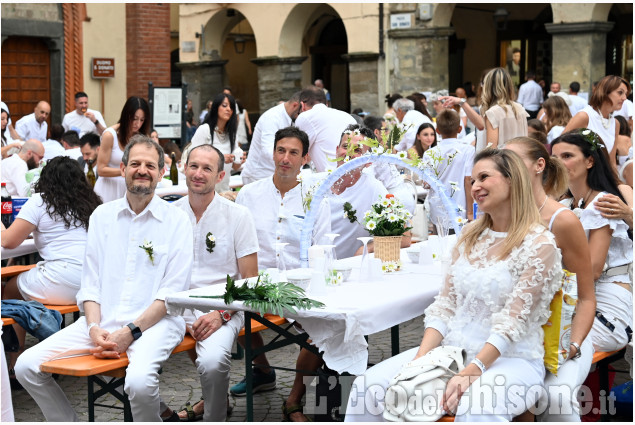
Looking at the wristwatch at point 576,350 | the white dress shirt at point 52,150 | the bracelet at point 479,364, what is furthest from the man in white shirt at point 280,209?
the white dress shirt at point 52,150

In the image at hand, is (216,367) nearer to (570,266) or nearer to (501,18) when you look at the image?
(570,266)

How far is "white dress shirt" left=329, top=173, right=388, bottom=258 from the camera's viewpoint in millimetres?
6113

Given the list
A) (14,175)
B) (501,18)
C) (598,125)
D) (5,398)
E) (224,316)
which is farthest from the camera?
(501,18)

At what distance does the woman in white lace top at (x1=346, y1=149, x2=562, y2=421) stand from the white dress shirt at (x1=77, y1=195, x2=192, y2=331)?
128 cm

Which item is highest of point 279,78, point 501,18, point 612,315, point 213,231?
point 501,18

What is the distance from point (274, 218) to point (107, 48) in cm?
1412

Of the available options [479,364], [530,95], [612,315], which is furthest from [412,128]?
[530,95]

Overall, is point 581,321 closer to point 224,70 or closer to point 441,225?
point 441,225

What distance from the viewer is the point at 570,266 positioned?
4.23 m

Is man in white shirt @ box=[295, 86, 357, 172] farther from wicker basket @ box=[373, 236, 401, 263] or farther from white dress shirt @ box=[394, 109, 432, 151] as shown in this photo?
white dress shirt @ box=[394, 109, 432, 151]

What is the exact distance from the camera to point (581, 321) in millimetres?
4242

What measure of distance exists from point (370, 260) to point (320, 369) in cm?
59

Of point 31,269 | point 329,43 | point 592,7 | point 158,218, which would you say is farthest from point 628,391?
point 329,43

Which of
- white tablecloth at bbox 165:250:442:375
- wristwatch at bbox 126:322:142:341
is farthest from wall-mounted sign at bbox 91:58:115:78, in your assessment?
wristwatch at bbox 126:322:142:341
